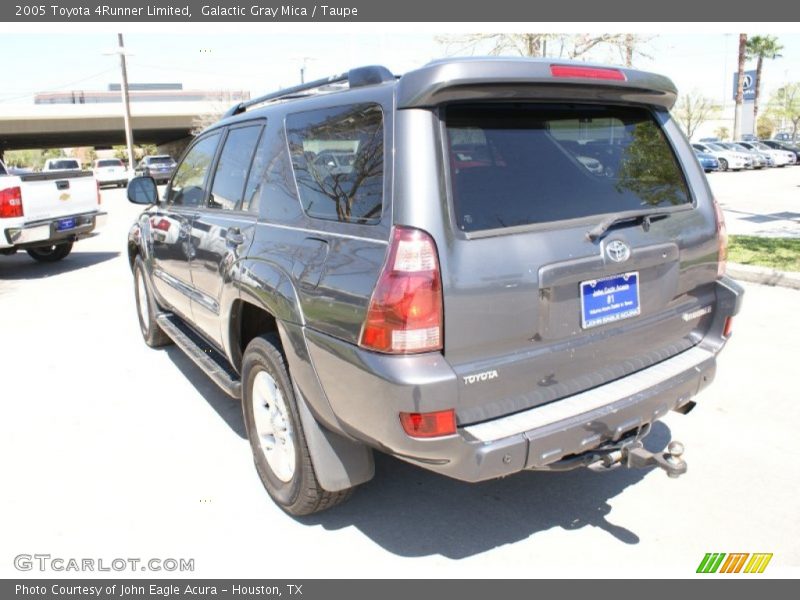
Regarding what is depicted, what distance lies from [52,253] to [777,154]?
3407 cm

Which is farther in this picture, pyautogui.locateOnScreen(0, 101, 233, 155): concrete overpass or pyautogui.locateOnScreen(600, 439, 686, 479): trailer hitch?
pyautogui.locateOnScreen(0, 101, 233, 155): concrete overpass

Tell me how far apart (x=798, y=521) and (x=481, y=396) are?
5.71 feet

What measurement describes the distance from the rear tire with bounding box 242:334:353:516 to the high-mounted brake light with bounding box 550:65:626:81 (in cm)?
173

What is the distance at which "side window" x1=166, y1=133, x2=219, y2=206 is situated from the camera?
4.41m

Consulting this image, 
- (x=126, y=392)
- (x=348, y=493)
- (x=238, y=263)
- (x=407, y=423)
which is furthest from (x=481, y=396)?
(x=126, y=392)

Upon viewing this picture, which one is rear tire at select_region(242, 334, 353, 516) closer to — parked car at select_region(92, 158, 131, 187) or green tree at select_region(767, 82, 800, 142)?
parked car at select_region(92, 158, 131, 187)

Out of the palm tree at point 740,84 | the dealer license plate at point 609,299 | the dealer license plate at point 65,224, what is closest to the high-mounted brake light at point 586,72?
the dealer license plate at point 609,299

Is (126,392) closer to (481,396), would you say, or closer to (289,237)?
(289,237)

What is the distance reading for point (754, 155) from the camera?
32156mm

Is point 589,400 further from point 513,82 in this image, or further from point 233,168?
point 233,168

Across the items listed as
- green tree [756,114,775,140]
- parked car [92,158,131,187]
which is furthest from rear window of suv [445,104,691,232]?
green tree [756,114,775,140]

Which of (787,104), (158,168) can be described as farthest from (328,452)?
(787,104)

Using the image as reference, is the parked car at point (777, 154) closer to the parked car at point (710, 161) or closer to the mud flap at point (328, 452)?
the parked car at point (710, 161)

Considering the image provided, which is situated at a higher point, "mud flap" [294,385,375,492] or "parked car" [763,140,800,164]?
"parked car" [763,140,800,164]
